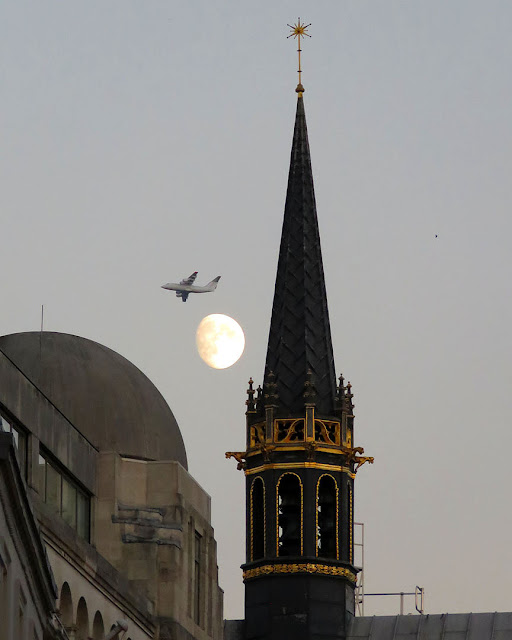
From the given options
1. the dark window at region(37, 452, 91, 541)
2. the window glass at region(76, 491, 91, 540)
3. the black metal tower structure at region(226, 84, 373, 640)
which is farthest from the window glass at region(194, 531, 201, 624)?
the black metal tower structure at region(226, 84, 373, 640)

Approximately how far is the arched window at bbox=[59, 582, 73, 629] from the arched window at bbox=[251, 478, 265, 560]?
6960 cm

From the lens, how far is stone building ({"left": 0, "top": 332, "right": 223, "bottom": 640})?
70312mm

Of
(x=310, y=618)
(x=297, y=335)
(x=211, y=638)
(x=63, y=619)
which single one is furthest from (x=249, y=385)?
(x=63, y=619)

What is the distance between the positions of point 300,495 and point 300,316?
1053 centimetres

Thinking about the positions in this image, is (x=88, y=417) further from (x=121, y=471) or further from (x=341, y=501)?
(x=341, y=501)

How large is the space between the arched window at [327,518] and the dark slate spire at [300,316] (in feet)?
13.4

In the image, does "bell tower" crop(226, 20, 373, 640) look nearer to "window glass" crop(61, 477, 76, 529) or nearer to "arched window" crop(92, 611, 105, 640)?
"window glass" crop(61, 477, 76, 529)

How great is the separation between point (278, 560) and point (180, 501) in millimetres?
56406

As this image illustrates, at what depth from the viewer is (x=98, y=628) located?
71750 millimetres

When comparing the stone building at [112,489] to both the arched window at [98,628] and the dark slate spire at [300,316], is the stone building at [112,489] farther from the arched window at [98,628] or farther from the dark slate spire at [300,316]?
the dark slate spire at [300,316]

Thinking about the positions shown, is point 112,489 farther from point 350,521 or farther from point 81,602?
point 350,521

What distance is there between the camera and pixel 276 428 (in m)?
138

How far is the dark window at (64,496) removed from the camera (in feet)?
237

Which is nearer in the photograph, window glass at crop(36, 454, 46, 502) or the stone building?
the stone building
